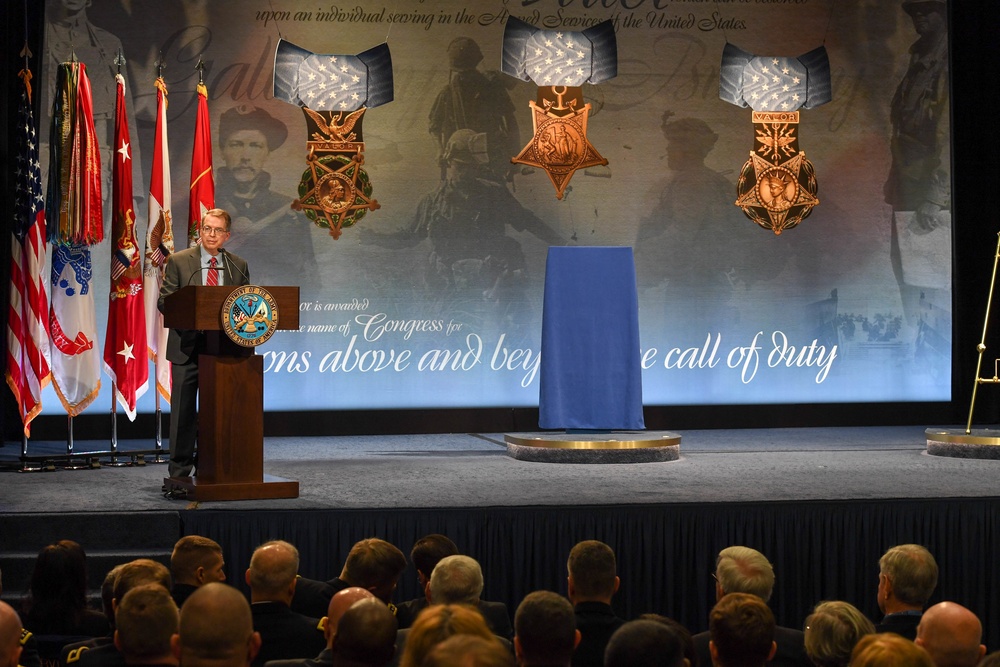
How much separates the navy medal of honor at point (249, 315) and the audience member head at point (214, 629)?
265 cm

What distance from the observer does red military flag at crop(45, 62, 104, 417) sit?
21.0ft

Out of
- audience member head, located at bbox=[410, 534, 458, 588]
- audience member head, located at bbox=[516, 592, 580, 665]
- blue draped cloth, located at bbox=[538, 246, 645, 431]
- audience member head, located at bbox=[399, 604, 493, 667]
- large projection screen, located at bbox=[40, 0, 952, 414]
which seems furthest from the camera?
large projection screen, located at bbox=[40, 0, 952, 414]

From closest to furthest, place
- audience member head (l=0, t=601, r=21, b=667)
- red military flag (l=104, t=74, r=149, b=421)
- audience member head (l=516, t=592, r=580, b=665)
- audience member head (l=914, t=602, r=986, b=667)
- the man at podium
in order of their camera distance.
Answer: audience member head (l=0, t=601, r=21, b=667)
audience member head (l=516, t=592, r=580, b=665)
audience member head (l=914, t=602, r=986, b=667)
the man at podium
red military flag (l=104, t=74, r=149, b=421)

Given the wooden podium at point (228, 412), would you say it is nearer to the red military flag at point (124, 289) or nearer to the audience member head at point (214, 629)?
the red military flag at point (124, 289)

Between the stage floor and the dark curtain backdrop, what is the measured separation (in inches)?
2.5

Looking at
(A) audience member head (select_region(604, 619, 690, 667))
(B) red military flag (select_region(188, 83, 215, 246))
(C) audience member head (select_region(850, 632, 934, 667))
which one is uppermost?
(B) red military flag (select_region(188, 83, 215, 246))

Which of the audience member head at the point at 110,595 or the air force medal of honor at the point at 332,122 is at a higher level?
the air force medal of honor at the point at 332,122

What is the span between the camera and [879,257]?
353 inches

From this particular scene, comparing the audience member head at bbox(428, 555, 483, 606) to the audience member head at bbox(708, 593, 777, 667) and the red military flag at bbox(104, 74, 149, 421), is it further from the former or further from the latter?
the red military flag at bbox(104, 74, 149, 421)

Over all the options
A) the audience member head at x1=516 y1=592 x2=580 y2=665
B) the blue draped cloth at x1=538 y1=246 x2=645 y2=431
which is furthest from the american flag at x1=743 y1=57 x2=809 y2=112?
the audience member head at x1=516 y1=592 x2=580 y2=665

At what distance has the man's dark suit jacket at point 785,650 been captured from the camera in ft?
→ 10.4

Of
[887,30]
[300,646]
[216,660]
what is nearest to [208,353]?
[300,646]

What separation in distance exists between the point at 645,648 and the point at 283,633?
128 centimetres

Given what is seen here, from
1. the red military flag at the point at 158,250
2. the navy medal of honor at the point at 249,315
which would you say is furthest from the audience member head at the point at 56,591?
the red military flag at the point at 158,250
